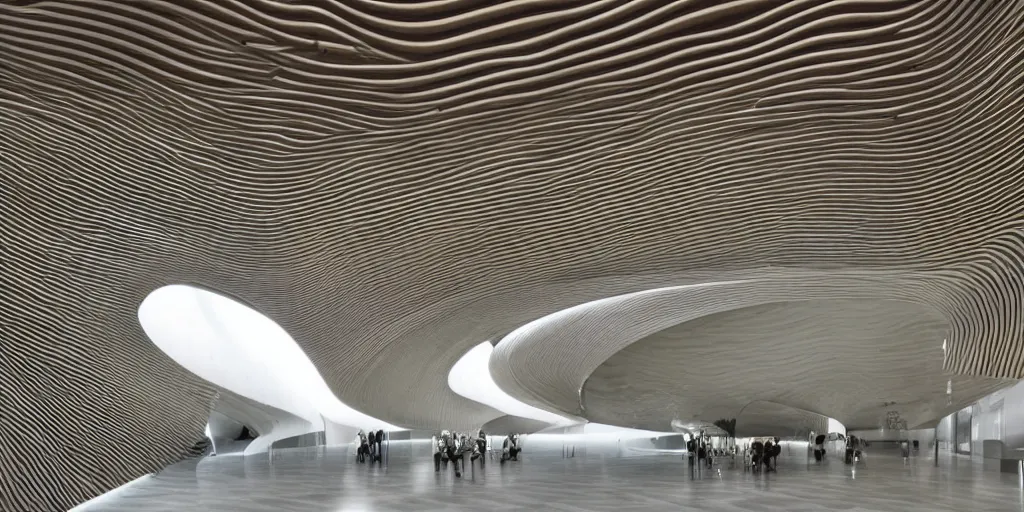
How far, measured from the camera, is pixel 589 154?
21.4 feet

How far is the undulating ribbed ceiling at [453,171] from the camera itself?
491 centimetres

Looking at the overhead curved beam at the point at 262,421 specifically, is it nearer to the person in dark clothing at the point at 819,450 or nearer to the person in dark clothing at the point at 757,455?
the person in dark clothing at the point at 757,455

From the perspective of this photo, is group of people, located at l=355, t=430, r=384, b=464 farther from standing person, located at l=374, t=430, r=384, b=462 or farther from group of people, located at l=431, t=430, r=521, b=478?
group of people, located at l=431, t=430, r=521, b=478

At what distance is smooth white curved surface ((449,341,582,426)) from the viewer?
75.3ft

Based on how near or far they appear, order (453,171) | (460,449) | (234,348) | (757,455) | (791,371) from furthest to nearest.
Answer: (791,371) < (460,449) < (757,455) < (234,348) < (453,171)

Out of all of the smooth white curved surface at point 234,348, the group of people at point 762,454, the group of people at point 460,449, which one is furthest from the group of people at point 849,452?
the smooth white curved surface at point 234,348

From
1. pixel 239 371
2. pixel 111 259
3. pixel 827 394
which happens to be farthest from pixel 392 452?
pixel 111 259

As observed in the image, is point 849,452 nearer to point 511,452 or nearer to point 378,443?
point 511,452

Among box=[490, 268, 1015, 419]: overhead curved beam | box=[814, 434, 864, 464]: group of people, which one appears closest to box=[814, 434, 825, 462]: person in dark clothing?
box=[814, 434, 864, 464]: group of people

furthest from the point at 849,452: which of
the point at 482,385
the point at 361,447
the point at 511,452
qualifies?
the point at 361,447

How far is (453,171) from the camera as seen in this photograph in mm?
6855

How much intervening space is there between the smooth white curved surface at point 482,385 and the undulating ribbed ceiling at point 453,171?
9916mm

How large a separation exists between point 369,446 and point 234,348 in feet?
22.5

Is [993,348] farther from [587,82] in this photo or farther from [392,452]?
[392,452]
